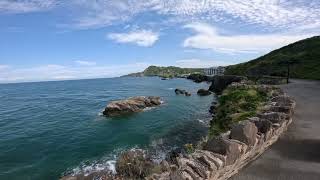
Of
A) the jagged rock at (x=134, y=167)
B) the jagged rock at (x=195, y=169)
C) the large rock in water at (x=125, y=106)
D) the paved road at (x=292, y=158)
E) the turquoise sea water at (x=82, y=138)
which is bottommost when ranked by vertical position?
the turquoise sea water at (x=82, y=138)

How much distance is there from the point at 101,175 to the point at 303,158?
44.2 feet

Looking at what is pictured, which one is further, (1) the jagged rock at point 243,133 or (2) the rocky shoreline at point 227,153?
(1) the jagged rock at point 243,133

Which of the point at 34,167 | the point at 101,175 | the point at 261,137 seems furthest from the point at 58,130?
the point at 261,137

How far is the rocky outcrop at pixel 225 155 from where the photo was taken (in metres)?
8.69

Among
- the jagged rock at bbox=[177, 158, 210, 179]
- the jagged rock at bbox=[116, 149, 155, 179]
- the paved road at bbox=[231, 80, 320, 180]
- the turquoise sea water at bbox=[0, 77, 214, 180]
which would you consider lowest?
the turquoise sea water at bbox=[0, 77, 214, 180]

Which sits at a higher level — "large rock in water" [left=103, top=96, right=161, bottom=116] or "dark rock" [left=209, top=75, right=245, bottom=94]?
"dark rock" [left=209, top=75, right=245, bottom=94]

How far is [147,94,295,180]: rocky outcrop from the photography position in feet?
28.5

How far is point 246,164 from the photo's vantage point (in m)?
11.5

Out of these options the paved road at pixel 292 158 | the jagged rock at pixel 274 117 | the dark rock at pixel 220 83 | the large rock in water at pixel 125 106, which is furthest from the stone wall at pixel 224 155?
the dark rock at pixel 220 83

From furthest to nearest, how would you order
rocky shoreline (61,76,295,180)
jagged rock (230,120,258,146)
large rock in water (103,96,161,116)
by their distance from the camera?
large rock in water (103,96,161,116), jagged rock (230,120,258,146), rocky shoreline (61,76,295,180)

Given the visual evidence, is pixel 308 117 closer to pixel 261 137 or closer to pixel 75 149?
pixel 261 137

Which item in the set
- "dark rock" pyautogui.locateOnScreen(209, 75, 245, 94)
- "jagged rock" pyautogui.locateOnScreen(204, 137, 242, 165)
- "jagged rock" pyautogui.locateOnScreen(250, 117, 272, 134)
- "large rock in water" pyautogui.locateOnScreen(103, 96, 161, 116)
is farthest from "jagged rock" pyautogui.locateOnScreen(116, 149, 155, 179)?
"dark rock" pyautogui.locateOnScreen(209, 75, 245, 94)

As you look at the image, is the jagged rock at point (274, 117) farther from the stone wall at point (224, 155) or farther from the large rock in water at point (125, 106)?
the large rock in water at point (125, 106)

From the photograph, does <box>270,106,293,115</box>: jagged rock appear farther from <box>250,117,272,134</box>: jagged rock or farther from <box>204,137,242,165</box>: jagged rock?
<box>204,137,242,165</box>: jagged rock
